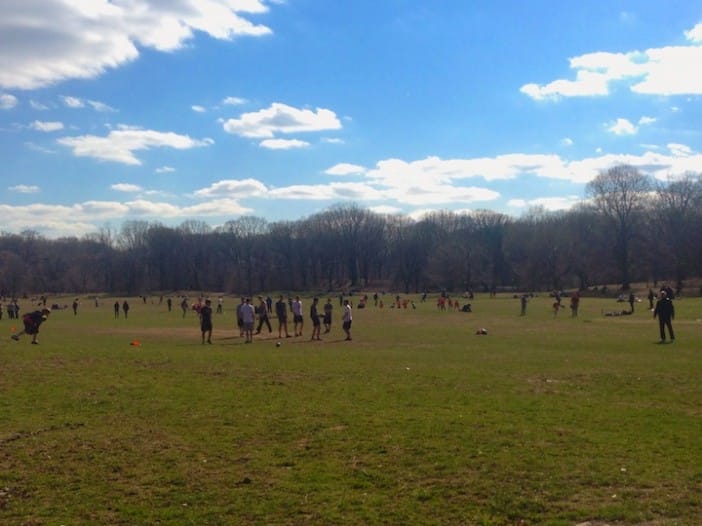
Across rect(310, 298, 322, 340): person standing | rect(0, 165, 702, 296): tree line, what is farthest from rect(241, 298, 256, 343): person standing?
rect(0, 165, 702, 296): tree line

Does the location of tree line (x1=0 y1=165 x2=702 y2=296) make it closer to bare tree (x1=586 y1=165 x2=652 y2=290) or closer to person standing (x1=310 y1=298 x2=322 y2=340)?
bare tree (x1=586 y1=165 x2=652 y2=290)

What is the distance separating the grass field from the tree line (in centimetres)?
8525

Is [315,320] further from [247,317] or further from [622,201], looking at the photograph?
[622,201]

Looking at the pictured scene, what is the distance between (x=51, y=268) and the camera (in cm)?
15588

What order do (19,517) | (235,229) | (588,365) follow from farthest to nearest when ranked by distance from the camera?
(235,229) → (588,365) → (19,517)

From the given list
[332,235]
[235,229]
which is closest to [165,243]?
[235,229]

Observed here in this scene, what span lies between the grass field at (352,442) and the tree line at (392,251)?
8525cm

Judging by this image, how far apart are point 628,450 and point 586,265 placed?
333 feet

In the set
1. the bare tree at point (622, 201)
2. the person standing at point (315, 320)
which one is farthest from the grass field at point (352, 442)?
the bare tree at point (622, 201)

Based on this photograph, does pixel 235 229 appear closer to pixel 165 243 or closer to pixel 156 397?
pixel 165 243

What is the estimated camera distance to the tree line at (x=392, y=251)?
99062 millimetres

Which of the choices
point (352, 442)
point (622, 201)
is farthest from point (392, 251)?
point (352, 442)

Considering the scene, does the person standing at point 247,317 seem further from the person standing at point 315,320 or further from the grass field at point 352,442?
the grass field at point 352,442

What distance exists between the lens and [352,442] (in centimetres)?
967
